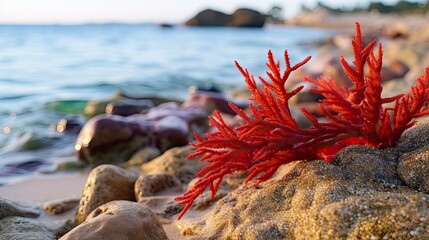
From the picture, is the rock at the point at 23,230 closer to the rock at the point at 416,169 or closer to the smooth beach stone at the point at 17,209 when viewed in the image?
the smooth beach stone at the point at 17,209

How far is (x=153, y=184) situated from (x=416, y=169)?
172 cm

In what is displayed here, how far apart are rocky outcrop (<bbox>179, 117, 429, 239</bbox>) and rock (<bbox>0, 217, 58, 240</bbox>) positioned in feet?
2.83

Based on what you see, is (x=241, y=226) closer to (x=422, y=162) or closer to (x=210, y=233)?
(x=210, y=233)

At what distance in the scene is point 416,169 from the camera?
1.98 meters

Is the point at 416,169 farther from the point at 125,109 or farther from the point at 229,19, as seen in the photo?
the point at 229,19

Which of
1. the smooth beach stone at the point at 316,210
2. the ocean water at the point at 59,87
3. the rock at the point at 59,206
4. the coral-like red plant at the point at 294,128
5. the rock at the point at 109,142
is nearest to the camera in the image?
the smooth beach stone at the point at 316,210

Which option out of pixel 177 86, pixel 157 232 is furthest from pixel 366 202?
pixel 177 86

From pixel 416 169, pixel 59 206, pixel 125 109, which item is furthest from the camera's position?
pixel 125 109

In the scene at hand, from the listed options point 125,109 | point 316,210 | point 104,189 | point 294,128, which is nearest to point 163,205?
point 104,189

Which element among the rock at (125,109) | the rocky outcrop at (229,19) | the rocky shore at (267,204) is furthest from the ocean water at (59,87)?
the rocky outcrop at (229,19)

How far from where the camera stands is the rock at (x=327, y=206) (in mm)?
1690

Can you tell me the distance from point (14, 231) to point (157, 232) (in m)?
0.98

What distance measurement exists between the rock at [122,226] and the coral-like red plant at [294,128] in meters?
0.18

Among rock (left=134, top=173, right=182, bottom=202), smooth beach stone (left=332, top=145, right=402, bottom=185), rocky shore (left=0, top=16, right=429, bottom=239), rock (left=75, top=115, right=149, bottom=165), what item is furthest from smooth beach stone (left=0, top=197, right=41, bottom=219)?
smooth beach stone (left=332, top=145, right=402, bottom=185)
